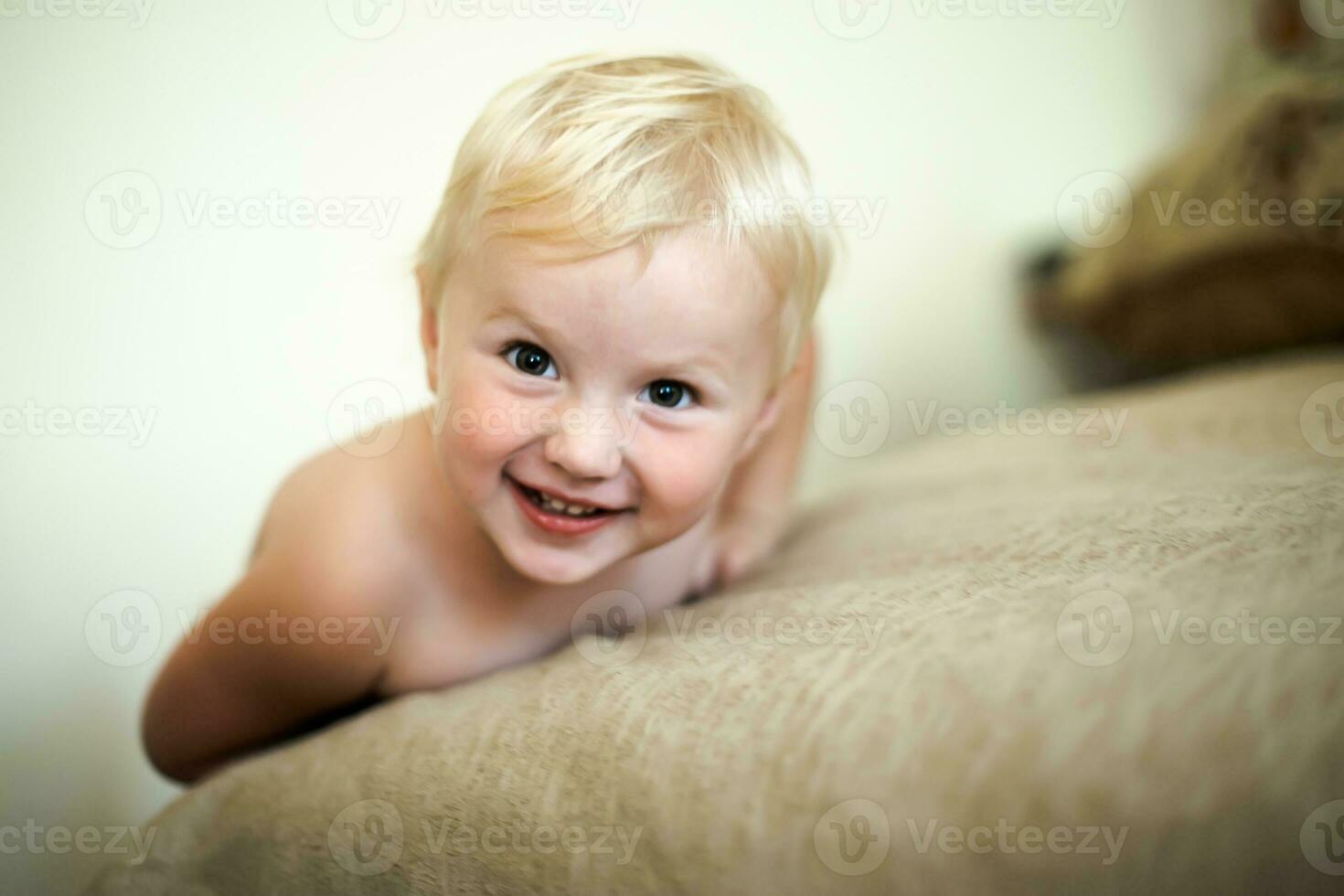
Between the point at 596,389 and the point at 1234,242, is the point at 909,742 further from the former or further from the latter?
the point at 1234,242

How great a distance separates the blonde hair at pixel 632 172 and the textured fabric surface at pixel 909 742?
250 mm

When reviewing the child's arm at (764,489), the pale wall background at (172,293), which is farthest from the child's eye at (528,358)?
the child's arm at (764,489)

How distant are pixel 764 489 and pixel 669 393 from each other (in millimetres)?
393

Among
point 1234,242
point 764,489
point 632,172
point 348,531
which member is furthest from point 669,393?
point 1234,242

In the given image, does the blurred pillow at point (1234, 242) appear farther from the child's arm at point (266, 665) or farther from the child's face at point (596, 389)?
the child's arm at point (266, 665)

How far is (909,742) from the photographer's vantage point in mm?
395

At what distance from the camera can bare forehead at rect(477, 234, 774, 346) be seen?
0.59 metres

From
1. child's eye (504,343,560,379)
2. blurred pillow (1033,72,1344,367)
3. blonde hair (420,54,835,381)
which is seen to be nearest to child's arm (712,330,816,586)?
blonde hair (420,54,835,381)

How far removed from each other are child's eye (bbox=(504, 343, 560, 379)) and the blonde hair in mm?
70

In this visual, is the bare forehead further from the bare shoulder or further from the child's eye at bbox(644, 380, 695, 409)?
the bare shoulder

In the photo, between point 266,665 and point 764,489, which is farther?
point 764,489

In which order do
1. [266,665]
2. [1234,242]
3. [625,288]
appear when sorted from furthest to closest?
1. [1234,242]
2. [266,665]
3. [625,288]

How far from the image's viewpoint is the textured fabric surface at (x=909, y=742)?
35cm

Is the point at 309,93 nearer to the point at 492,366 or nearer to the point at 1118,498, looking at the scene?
the point at 492,366
